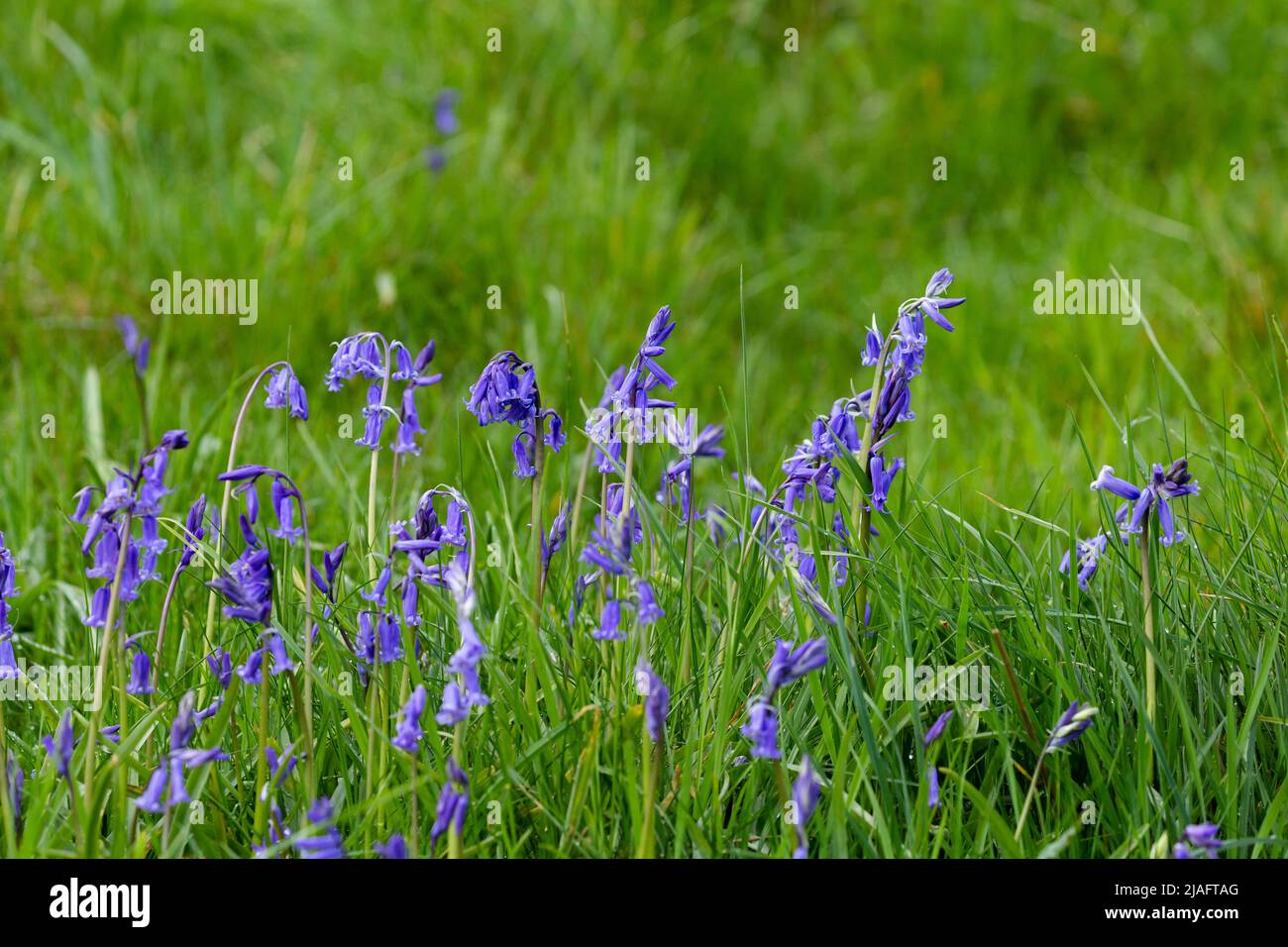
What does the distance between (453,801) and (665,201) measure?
452 centimetres

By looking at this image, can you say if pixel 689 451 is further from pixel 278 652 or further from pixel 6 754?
pixel 6 754

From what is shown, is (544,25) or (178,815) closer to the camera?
(178,815)

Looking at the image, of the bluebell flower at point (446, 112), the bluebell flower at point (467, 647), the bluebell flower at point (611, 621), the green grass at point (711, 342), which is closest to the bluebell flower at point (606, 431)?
the green grass at point (711, 342)

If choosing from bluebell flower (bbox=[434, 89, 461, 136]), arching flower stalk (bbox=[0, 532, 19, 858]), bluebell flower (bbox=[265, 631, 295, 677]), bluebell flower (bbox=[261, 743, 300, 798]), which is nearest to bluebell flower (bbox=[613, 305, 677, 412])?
bluebell flower (bbox=[265, 631, 295, 677])

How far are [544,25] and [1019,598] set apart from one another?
207 inches

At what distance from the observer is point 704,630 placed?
2.55m

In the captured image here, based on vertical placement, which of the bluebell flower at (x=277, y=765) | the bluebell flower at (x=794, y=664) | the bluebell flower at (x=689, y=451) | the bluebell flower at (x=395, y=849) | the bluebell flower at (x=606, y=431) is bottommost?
the bluebell flower at (x=395, y=849)

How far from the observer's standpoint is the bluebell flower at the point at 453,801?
1857mm

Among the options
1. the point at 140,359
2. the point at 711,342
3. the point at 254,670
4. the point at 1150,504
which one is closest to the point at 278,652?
the point at 254,670

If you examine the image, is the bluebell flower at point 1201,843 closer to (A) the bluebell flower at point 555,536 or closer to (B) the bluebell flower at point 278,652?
(A) the bluebell flower at point 555,536

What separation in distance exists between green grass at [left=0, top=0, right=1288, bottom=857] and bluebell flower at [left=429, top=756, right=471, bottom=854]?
14 cm

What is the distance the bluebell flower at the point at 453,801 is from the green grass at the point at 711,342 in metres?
0.14

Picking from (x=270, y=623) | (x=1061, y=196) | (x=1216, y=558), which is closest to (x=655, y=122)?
(x=1061, y=196)
